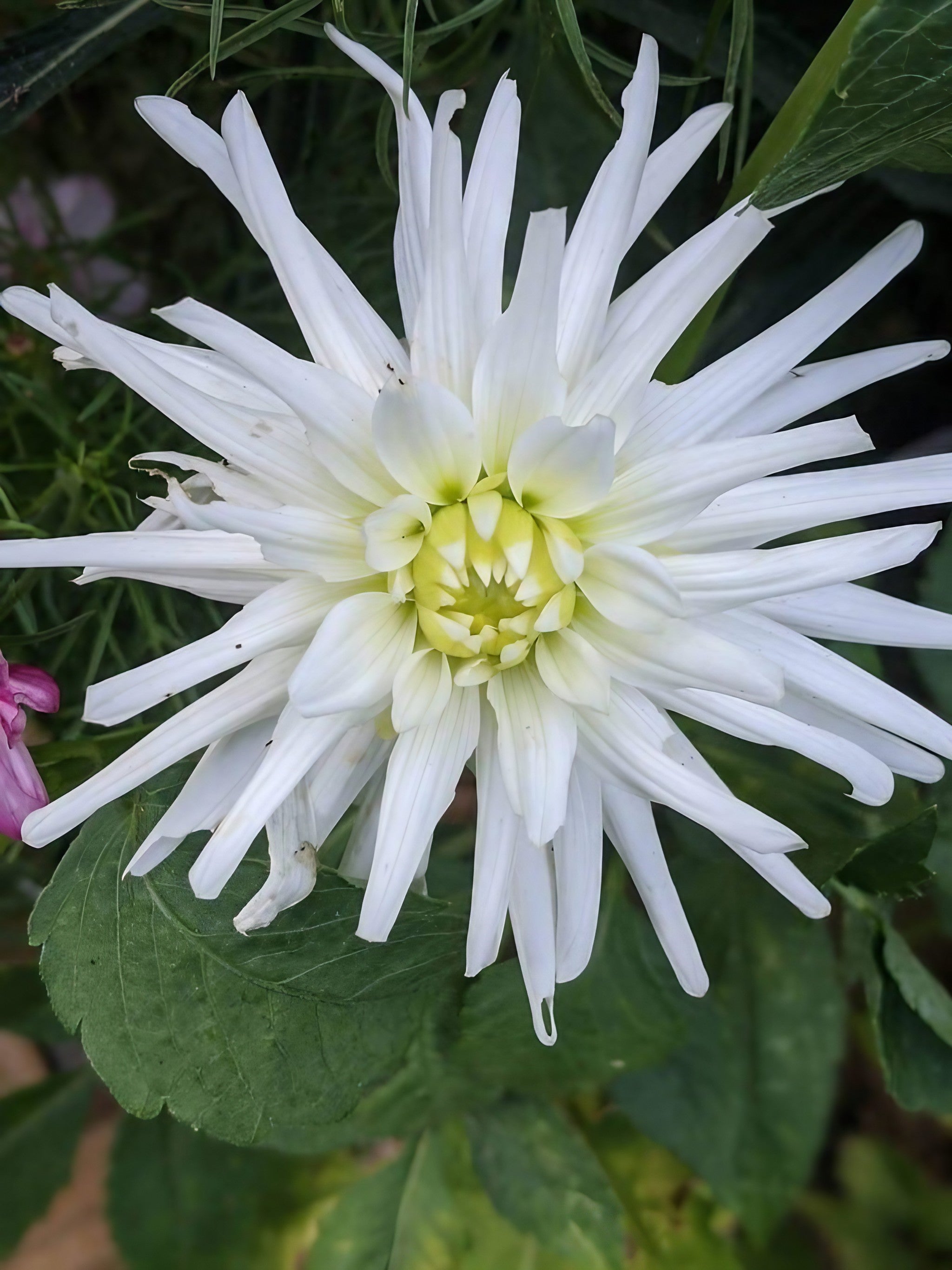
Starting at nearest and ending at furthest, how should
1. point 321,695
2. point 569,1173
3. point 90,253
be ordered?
point 321,695 → point 90,253 → point 569,1173

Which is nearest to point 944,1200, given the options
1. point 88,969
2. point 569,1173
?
point 569,1173

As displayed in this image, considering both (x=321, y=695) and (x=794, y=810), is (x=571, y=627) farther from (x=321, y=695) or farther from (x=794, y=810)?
(x=794, y=810)

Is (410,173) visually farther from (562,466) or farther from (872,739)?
(872,739)

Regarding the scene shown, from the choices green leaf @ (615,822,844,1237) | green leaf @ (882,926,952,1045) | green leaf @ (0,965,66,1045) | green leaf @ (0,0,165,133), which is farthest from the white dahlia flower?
green leaf @ (0,965,66,1045)

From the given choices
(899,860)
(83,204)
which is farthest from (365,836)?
(83,204)

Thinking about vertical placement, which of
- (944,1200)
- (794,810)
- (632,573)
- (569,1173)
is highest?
(632,573)
